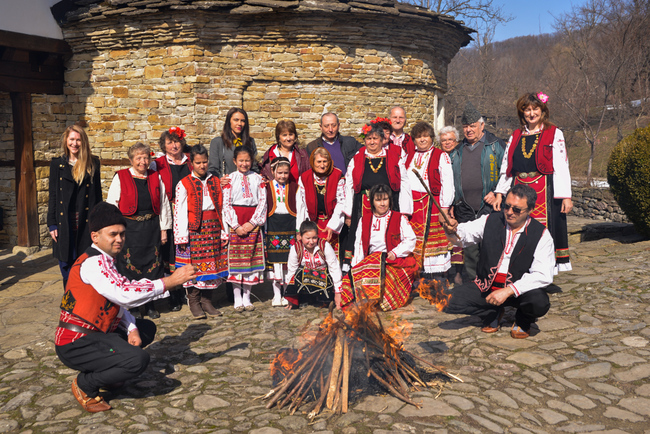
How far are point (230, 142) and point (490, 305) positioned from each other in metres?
3.37

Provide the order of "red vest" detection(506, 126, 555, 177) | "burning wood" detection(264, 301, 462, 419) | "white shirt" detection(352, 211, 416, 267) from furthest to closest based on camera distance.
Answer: "white shirt" detection(352, 211, 416, 267), "red vest" detection(506, 126, 555, 177), "burning wood" detection(264, 301, 462, 419)

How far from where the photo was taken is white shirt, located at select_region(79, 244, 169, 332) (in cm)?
330

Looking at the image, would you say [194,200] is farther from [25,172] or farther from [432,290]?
[25,172]

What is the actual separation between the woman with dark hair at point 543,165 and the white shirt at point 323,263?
1.82 meters

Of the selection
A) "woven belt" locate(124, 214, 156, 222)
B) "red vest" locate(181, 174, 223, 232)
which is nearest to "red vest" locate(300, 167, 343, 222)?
"red vest" locate(181, 174, 223, 232)

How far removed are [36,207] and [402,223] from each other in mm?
6993

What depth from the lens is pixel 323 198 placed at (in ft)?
18.7

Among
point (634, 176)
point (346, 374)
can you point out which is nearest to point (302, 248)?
point (346, 374)

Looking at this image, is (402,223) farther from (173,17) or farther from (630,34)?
(630,34)

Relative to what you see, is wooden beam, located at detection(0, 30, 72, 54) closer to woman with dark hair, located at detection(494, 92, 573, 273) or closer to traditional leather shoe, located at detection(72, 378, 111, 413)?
traditional leather shoe, located at detection(72, 378, 111, 413)

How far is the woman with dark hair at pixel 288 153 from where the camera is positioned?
19.2 ft

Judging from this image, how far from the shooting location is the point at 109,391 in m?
3.58

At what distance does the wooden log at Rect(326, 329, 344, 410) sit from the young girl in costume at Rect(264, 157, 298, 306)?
2.47 meters

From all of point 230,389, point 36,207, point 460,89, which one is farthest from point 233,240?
point 460,89
